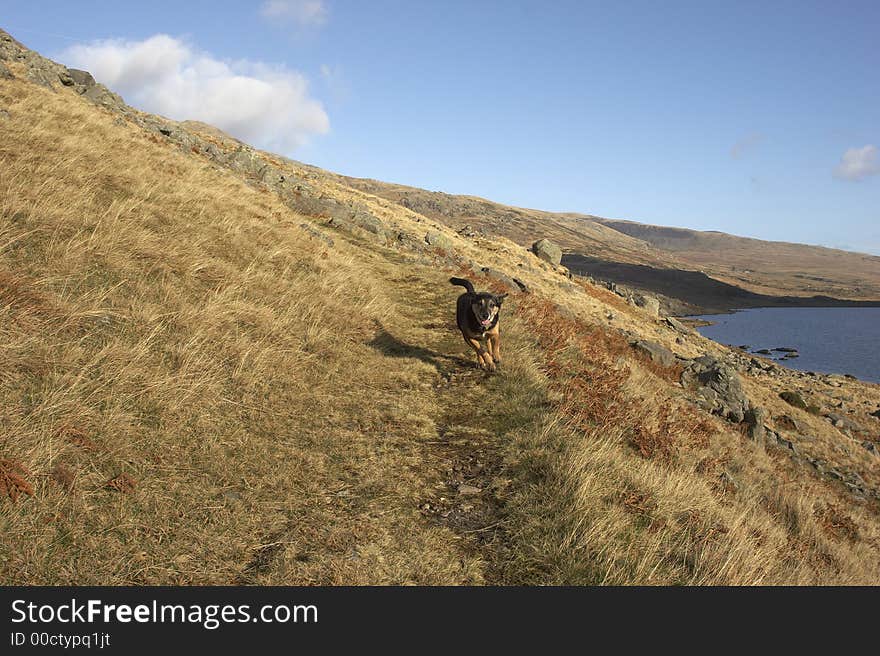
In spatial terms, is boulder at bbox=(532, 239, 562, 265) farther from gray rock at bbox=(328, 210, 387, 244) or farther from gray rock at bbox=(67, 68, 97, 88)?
gray rock at bbox=(67, 68, 97, 88)

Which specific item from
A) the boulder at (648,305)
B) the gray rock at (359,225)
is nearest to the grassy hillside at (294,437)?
the gray rock at (359,225)

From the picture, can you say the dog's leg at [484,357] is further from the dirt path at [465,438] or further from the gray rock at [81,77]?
the gray rock at [81,77]

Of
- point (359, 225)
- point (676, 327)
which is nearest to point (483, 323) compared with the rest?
point (359, 225)

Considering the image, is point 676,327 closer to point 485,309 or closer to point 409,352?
point 409,352

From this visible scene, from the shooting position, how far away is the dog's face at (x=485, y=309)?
8250 millimetres

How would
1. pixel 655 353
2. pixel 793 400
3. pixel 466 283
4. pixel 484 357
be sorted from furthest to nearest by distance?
pixel 793 400, pixel 655 353, pixel 466 283, pixel 484 357

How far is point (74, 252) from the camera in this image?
7.46m

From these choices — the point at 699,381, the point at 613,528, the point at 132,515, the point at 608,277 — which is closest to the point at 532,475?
the point at 613,528

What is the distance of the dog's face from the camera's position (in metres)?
8.25

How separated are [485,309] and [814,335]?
111 meters

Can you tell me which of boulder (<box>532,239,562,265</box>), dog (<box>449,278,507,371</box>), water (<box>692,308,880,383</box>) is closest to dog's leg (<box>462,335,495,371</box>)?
dog (<box>449,278,507,371</box>)

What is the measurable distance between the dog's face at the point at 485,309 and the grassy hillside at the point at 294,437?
3.56 feet

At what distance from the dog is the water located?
6645 centimetres

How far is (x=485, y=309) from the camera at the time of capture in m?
8.31
